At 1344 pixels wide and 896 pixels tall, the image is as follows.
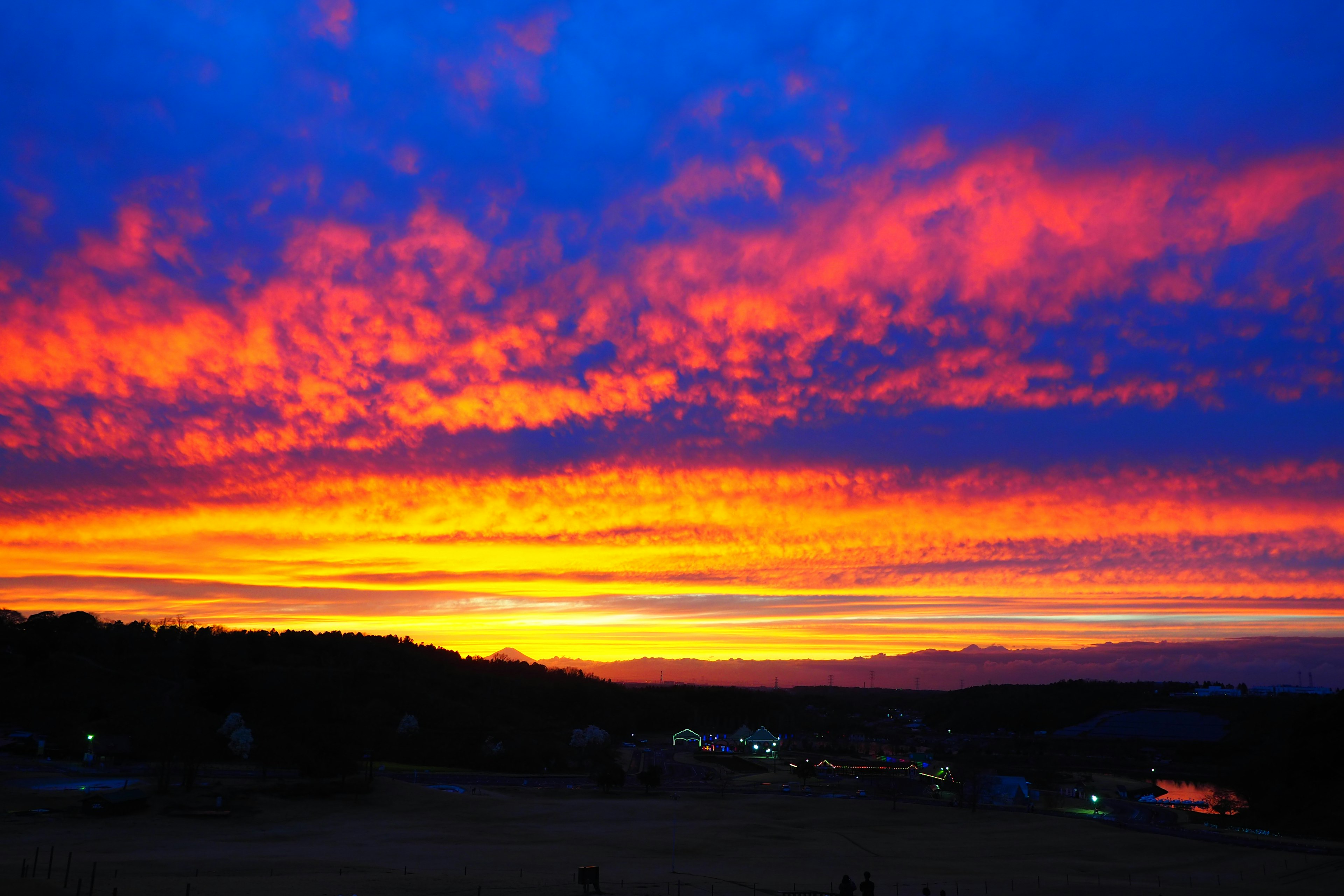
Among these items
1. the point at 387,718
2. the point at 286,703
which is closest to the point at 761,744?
the point at 387,718

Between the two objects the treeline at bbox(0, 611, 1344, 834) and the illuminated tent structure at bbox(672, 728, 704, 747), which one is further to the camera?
the illuminated tent structure at bbox(672, 728, 704, 747)

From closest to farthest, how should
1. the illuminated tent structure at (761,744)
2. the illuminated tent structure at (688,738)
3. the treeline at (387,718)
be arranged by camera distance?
the treeline at (387,718), the illuminated tent structure at (761,744), the illuminated tent structure at (688,738)

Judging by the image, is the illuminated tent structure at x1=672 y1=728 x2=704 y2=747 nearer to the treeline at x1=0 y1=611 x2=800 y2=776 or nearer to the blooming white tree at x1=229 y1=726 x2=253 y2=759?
the treeline at x1=0 y1=611 x2=800 y2=776

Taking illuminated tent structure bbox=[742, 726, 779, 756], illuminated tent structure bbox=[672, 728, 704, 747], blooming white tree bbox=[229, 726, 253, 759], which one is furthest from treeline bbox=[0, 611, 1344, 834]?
illuminated tent structure bbox=[742, 726, 779, 756]

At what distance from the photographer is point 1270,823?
75.8 m

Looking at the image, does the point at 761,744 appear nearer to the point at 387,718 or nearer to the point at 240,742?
the point at 387,718

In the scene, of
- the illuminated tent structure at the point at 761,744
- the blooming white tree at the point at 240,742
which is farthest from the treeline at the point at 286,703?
the illuminated tent structure at the point at 761,744

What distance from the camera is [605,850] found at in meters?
50.8

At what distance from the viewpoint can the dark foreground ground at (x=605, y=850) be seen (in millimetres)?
37625

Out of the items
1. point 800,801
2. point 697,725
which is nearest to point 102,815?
point 800,801

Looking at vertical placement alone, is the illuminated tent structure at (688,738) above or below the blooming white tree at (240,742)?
below

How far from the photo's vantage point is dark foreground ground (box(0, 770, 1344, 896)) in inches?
1481

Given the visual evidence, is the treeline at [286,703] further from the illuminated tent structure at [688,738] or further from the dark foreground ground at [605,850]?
the dark foreground ground at [605,850]

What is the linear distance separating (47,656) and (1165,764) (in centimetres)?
17449
